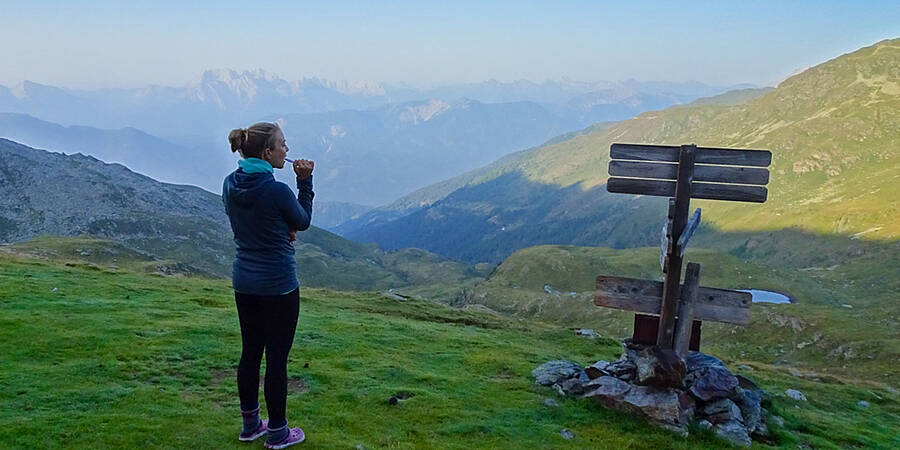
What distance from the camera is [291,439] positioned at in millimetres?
9266

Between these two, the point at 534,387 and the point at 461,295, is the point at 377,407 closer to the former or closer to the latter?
the point at 534,387

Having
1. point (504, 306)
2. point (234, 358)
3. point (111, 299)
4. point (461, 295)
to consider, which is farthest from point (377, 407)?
point (461, 295)

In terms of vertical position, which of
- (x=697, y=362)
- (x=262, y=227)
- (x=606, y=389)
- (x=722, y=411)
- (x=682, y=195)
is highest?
(x=682, y=195)

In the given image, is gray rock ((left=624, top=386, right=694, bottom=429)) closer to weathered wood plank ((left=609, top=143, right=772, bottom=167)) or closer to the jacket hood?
weathered wood plank ((left=609, top=143, right=772, bottom=167))

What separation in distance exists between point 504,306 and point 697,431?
102171 millimetres

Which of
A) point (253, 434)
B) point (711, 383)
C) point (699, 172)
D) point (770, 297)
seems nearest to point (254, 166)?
point (253, 434)

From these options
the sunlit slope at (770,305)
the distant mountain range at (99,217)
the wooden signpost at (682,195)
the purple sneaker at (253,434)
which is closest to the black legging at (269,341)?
the purple sneaker at (253,434)

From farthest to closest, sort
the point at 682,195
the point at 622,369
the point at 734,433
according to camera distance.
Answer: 1. the point at 622,369
2. the point at 682,195
3. the point at 734,433

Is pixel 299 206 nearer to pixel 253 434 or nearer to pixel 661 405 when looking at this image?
pixel 253 434

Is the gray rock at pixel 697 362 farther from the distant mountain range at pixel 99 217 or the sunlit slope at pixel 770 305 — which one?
the distant mountain range at pixel 99 217

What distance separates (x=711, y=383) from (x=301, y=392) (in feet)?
32.5

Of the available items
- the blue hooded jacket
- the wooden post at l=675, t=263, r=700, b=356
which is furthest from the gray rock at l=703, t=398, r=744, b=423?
the blue hooded jacket

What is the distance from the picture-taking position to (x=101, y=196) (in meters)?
179

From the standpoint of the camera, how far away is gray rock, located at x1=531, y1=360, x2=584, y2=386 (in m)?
15.3
